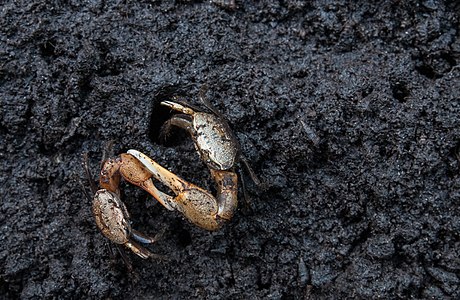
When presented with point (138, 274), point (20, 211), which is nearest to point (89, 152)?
point (20, 211)

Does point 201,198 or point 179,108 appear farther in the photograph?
point 179,108

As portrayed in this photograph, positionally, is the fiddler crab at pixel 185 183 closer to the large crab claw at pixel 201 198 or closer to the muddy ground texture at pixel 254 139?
the large crab claw at pixel 201 198

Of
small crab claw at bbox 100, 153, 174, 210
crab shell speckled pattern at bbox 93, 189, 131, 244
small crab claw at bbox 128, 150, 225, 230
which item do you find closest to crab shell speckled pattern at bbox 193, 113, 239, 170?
small crab claw at bbox 128, 150, 225, 230

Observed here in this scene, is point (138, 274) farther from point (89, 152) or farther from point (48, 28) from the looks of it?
point (48, 28)

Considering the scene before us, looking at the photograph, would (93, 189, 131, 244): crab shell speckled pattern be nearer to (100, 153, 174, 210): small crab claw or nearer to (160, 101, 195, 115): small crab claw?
(100, 153, 174, 210): small crab claw

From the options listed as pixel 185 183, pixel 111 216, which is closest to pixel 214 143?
pixel 185 183

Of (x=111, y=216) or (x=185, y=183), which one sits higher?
(x=185, y=183)

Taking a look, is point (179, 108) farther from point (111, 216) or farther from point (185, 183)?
point (111, 216)
